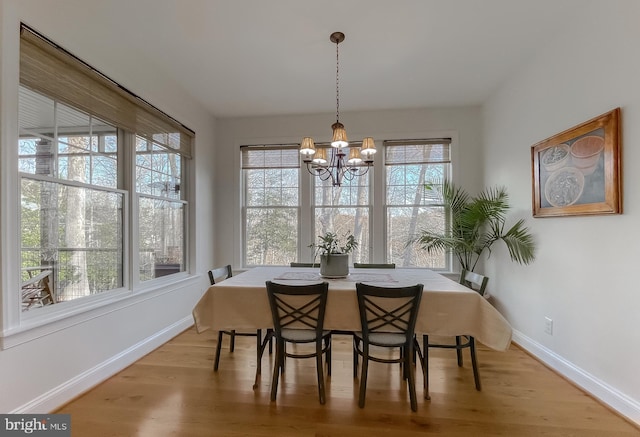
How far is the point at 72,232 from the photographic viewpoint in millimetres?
2189

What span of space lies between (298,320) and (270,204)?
97.6 inches

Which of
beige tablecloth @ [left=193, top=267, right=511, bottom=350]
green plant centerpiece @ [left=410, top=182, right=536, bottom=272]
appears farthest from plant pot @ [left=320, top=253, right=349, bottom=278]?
green plant centerpiece @ [left=410, top=182, right=536, bottom=272]

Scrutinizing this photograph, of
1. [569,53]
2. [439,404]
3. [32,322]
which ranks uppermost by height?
[569,53]

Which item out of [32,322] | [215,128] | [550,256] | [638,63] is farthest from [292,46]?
[550,256]

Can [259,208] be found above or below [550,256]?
above

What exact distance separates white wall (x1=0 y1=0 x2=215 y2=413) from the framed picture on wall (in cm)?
371

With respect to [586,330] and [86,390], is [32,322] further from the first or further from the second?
[586,330]

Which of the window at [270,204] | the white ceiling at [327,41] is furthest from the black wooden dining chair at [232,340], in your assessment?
the white ceiling at [327,41]

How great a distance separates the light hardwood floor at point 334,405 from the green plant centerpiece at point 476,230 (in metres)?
1.12

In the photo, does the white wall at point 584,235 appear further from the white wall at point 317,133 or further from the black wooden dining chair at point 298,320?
the black wooden dining chair at point 298,320

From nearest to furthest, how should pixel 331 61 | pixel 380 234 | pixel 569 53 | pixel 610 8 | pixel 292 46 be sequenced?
pixel 610 8, pixel 569 53, pixel 292 46, pixel 331 61, pixel 380 234

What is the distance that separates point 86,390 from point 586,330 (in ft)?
12.3

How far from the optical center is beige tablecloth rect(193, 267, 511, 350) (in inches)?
76.0

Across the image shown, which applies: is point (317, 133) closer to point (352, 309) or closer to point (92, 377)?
point (352, 309)
